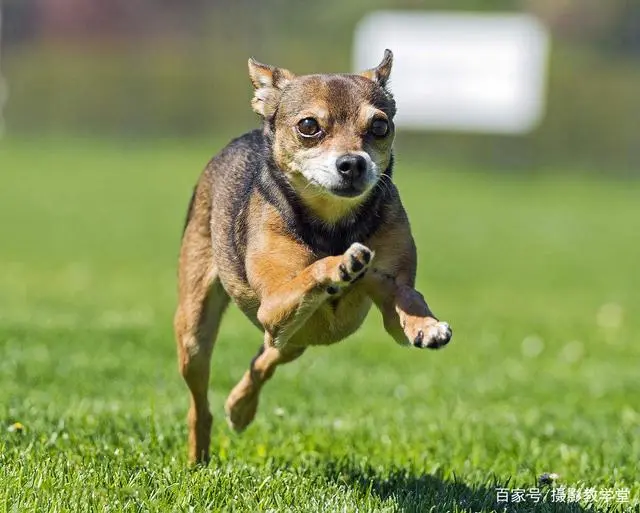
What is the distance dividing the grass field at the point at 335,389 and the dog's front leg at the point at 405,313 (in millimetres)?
725

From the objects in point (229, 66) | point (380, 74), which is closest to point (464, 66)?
point (229, 66)

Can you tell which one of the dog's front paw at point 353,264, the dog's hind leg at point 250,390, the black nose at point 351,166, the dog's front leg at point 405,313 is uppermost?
the black nose at point 351,166

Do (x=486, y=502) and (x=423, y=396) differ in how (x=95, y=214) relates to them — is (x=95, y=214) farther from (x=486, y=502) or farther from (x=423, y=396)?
(x=486, y=502)

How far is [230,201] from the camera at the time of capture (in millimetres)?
5824

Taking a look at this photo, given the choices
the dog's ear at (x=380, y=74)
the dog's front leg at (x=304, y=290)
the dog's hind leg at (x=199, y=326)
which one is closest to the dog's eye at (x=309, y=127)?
the dog's ear at (x=380, y=74)

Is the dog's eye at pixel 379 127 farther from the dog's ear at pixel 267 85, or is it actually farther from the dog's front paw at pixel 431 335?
the dog's front paw at pixel 431 335

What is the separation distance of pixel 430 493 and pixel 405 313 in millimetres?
931

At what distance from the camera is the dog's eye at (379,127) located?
5.09 metres

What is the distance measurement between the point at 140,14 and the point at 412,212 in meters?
11.3

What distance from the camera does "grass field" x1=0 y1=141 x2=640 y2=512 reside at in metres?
5.16

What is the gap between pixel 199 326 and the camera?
20.0ft

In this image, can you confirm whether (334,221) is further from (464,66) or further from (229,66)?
(229,66)

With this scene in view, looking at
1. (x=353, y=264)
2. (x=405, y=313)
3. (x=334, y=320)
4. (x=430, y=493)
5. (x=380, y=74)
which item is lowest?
(x=430, y=493)

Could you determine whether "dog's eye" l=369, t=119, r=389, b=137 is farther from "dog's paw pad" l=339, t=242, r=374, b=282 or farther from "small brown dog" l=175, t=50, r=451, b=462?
"dog's paw pad" l=339, t=242, r=374, b=282
